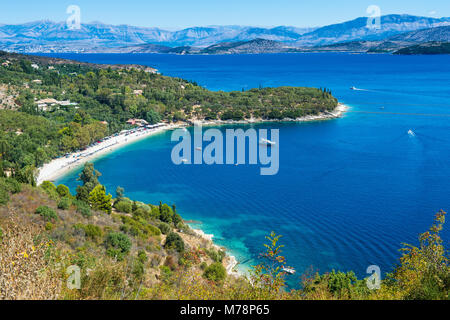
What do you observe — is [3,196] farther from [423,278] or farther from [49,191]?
[423,278]

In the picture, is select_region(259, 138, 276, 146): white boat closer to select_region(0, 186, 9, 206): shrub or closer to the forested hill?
the forested hill

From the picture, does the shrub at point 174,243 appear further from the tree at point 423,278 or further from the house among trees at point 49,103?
the house among trees at point 49,103

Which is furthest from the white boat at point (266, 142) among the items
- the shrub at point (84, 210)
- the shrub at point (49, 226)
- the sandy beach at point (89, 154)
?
the shrub at point (49, 226)

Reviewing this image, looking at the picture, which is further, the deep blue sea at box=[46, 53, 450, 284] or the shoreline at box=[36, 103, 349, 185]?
the shoreline at box=[36, 103, 349, 185]

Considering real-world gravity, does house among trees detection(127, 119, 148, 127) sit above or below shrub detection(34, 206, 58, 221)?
above

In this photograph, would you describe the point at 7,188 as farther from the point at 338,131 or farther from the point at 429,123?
the point at 429,123


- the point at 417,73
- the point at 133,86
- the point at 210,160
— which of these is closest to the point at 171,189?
the point at 210,160

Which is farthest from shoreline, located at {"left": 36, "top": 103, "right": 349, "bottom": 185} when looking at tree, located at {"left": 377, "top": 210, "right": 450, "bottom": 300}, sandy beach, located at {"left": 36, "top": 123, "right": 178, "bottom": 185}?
tree, located at {"left": 377, "top": 210, "right": 450, "bottom": 300}

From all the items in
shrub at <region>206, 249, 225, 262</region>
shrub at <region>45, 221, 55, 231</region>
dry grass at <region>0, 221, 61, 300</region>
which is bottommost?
shrub at <region>206, 249, 225, 262</region>
